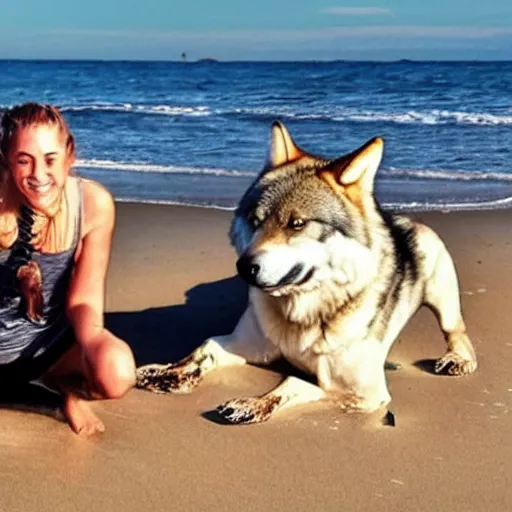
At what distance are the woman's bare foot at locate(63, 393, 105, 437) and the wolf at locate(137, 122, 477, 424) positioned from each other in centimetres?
43

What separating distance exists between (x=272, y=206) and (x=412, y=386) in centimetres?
104

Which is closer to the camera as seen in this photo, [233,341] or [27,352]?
[27,352]

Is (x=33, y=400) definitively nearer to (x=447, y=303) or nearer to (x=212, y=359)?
(x=212, y=359)

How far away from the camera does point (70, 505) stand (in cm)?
278

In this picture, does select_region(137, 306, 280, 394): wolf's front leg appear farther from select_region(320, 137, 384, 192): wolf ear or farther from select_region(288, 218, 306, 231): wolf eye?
select_region(320, 137, 384, 192): wolf ear

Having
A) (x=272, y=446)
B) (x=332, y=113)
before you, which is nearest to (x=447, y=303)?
(x=272, y=446)

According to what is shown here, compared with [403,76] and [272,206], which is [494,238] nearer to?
[272,206]

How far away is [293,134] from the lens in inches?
584

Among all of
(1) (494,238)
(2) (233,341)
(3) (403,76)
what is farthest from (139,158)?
(3) (403,76)

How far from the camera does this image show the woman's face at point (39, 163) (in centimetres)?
310

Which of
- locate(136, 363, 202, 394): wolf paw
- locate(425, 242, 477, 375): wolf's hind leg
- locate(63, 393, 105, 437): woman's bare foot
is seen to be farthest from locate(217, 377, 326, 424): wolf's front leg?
locate(425, 242, 477, 375): wolf's hind leg

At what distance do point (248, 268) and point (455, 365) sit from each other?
1.23 metres

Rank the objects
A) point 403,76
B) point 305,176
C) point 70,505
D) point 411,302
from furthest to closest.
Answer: point 403,76 → point 411,302 → point 305,176 → point 70,505

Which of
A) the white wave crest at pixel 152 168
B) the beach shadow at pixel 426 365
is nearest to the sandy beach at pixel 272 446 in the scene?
the beach shadow at pixel 426 365
